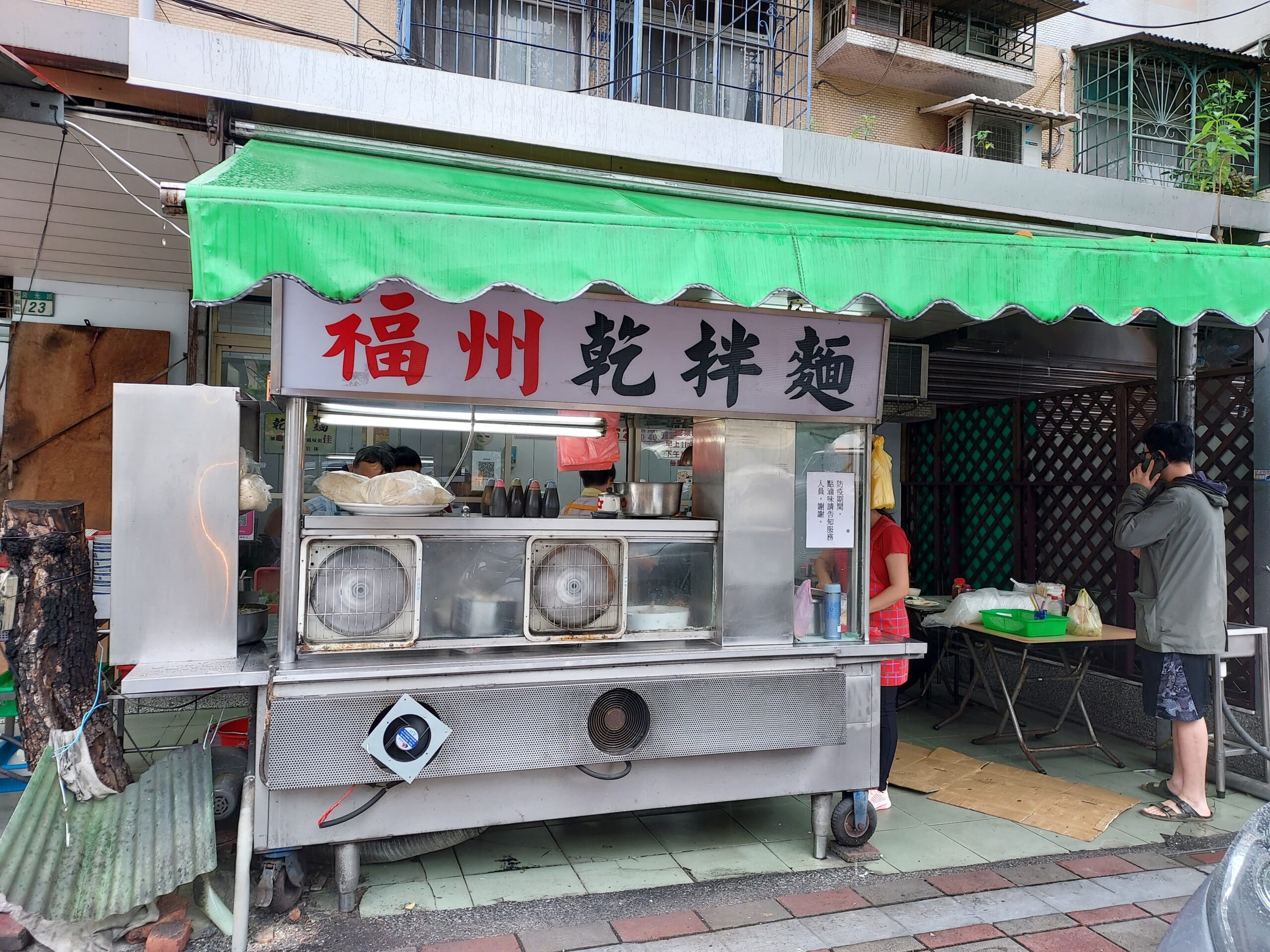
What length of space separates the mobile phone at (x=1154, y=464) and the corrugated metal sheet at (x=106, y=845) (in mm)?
5253

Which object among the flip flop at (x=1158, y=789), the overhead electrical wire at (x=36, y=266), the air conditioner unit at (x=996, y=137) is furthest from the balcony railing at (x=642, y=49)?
the flip flop at (x=1158, y=789)

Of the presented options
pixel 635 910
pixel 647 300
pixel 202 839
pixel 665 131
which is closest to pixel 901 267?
pixel 647 300

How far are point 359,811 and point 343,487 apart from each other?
135 centimetres

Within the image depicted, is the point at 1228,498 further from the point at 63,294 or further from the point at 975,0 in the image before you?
the point at 63,294

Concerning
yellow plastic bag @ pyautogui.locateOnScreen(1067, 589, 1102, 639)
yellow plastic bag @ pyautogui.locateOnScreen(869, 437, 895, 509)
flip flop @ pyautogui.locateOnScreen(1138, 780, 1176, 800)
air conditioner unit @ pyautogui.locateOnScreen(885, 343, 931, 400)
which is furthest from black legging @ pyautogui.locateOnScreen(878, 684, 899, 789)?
air conditioner unit @ pyautogui.locateOnScreen(885, 343, 931, 400)

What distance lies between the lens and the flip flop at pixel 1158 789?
485 cm

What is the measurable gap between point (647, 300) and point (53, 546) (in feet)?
8.50

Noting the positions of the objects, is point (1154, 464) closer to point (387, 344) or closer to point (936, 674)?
A: point (936, 674)

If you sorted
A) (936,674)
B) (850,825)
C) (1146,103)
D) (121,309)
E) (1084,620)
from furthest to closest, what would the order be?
(1146,103) → (121,309) → (936,674) → (1084,620) → (850,825)

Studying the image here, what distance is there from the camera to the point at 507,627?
362 centimetres

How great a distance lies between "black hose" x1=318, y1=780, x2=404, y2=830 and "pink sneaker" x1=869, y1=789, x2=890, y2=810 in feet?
8.83

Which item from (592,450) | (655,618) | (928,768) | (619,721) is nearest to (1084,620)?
(928,768)

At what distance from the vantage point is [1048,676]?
21.2 feet

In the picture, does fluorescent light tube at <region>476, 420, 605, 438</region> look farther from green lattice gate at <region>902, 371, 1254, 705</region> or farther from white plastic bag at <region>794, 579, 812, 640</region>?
green lattice gate at <region>902, 371, 1254, 705</region>
